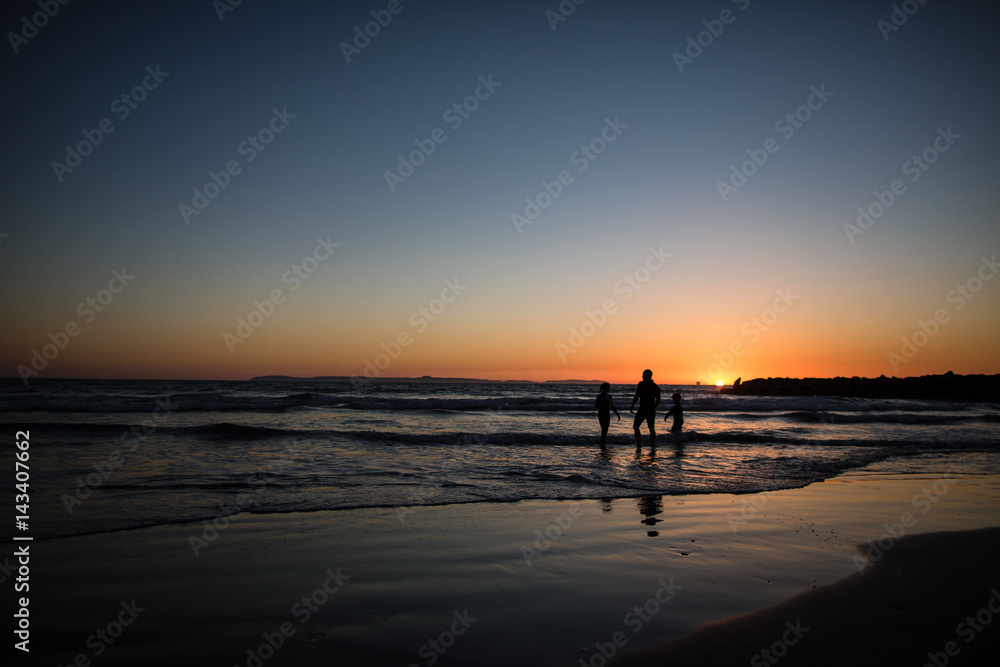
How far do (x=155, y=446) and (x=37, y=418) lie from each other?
13.9 m

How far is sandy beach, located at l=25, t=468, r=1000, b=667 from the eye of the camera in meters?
3.33

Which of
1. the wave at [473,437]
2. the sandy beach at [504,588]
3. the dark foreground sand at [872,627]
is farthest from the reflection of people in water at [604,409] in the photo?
the dark foreground sand at [872,627]

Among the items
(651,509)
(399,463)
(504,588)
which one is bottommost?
(399,463)

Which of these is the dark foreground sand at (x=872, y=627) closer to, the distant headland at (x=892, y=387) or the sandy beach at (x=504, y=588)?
the sandy beach at (x=504, y=588)

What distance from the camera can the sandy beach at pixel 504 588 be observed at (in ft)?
10.9

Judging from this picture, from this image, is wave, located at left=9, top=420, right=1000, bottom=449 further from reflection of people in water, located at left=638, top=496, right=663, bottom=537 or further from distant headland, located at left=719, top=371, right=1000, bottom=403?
distant headland, located at left=719, top=371, right=1000, bottom=403

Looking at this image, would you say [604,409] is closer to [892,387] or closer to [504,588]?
[504,588]

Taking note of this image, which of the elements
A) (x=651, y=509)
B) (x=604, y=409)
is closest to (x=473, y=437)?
(x=604, y=409)

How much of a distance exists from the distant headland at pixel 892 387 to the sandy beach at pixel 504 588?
47.9 m

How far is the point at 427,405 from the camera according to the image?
35500 mm

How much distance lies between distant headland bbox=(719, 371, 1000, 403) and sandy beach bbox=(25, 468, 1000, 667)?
4795 cm

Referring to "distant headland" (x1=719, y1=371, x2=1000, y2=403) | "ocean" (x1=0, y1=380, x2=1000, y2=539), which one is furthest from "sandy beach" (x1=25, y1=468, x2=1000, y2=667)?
"distant headland" (x1=719, y1=371, x2=1000, y2=403)

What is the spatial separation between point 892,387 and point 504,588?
59.0 meters

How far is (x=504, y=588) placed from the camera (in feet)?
14.1
